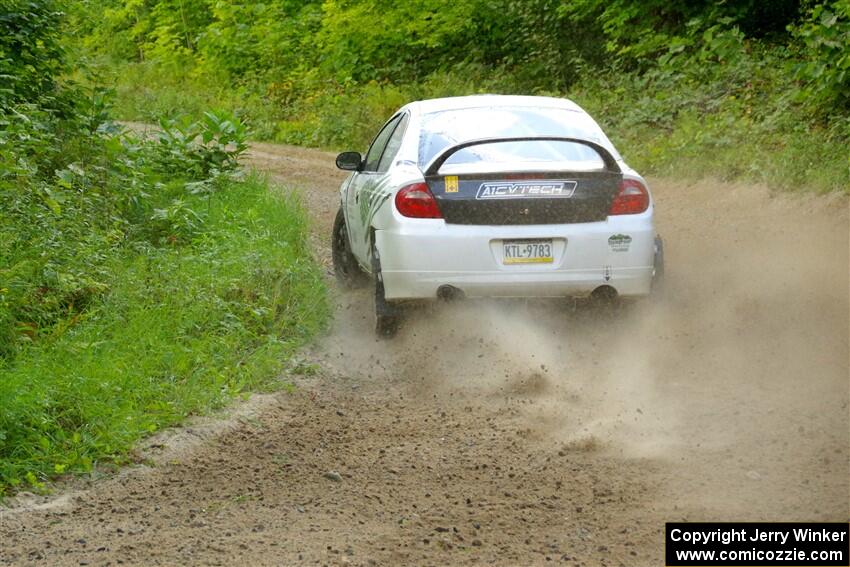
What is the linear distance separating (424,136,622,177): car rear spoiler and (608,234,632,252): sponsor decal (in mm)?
462

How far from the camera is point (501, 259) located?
25.6ft

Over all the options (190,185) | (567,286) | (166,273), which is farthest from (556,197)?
(190,185)

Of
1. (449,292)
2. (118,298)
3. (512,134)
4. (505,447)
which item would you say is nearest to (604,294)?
(449,292)

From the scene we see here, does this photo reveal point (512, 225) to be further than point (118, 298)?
No

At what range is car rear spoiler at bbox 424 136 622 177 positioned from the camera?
8000mm

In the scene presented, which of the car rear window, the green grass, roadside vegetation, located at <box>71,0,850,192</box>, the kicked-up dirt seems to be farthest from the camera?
roadside vegetation, located at <box>71,0,850,192</box>

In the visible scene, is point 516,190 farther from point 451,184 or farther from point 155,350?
point 155,350

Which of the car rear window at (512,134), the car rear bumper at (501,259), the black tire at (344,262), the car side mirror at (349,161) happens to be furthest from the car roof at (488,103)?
the car rear bumper at (501,259)

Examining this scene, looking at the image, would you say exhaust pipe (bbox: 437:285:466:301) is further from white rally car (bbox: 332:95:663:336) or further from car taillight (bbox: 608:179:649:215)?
car taillight (bbox: 608:179:649:215)

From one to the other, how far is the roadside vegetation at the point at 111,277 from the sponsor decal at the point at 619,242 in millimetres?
2265

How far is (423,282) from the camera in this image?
7871 mm

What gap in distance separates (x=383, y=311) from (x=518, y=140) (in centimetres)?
152

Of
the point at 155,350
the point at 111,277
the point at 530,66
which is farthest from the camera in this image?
the point at 530,66

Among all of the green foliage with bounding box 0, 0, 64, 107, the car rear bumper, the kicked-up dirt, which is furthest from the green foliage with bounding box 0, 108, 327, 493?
the car rear bumper
